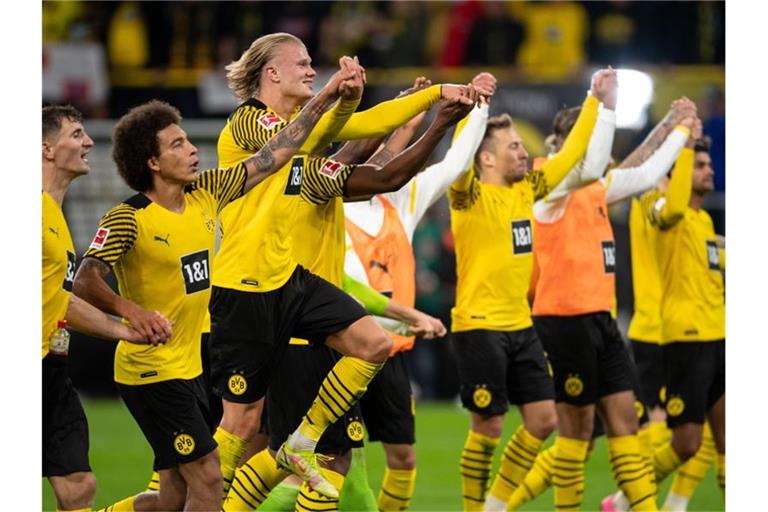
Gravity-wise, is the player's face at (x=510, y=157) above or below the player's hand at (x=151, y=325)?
above

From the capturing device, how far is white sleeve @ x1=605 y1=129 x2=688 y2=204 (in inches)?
361

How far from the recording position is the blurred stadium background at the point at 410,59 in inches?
656

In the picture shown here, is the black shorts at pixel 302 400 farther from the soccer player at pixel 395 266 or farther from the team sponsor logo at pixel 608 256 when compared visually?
the team sponsor logo at pixel 608 256

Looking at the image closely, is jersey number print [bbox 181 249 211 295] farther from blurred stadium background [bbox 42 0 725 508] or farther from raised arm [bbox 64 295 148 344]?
blurred stadium background [bbox 42 0 725 508]

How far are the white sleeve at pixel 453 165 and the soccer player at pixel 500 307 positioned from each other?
6.4 inches

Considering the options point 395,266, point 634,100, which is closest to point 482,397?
point 395,266

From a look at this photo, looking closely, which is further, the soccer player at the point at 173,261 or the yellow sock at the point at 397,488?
the yellow sock at the point at 397,488

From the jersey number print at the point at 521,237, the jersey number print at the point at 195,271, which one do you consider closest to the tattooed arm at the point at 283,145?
the jersey number print at the point at 195,271

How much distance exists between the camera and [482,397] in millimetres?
8570

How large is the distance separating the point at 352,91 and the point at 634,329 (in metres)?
4.71

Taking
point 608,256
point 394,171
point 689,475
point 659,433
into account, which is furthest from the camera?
point 659,433

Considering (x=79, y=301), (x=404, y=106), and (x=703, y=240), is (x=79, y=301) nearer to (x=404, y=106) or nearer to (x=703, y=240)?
(x=404, y=106)

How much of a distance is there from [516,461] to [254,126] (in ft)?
10.4

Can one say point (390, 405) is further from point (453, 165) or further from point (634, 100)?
point (634, 100)
